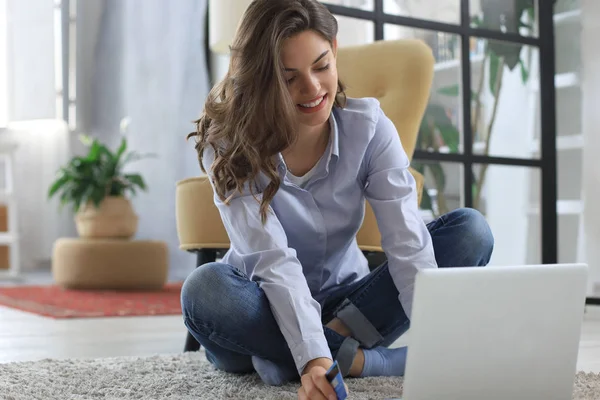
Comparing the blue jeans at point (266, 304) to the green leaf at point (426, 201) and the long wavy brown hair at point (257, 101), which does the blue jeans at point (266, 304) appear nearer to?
the long wavy brown hair at point (257, 101)

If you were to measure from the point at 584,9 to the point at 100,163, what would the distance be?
7.58 feet

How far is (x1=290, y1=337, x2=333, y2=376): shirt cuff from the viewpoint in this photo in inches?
43.1

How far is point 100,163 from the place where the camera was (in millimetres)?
4070

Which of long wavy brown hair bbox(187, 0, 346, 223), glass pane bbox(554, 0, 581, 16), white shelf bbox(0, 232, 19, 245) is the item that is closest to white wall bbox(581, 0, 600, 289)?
glass pane bbox(554, 0, 581, 16)

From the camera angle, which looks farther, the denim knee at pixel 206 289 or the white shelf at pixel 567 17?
the white shelf at pixel 567 17

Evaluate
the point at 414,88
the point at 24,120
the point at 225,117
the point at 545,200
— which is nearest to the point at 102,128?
the point at 24,120

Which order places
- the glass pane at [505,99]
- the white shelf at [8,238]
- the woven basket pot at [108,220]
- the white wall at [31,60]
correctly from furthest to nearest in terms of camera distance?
1. the white wall at [31,60]
2. the white shelf at [8,238]
3. the woven basket pot at [108,220]
4. the glass pane at [505,99]

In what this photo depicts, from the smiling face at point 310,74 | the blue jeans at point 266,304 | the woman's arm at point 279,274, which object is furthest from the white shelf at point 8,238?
the smiling face at point 310,74

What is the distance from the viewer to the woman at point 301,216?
118 centimetres

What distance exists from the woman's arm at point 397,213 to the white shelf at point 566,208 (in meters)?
1.75

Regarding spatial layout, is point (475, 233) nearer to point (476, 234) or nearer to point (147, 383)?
point (476, 234)

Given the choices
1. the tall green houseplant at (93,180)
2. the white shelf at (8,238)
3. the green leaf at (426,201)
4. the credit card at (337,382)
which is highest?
the tall green houseplant at (93,180)

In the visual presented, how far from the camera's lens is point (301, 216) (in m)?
1.30

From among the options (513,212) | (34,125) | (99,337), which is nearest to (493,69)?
(513,212)
